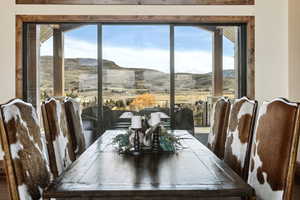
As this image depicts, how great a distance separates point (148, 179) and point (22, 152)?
671mm

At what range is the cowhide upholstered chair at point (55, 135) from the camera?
2.58m

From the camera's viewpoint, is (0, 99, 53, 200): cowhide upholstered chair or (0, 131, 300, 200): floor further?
(0, 131, 300, 200): floor

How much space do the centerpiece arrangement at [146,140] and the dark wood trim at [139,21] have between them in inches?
106

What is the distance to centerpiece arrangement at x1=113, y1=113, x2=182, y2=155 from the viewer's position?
8.37ft

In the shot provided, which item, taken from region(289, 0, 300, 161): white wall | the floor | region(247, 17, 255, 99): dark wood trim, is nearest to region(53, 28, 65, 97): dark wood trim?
the floor

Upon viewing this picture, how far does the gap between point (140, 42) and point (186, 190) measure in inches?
150

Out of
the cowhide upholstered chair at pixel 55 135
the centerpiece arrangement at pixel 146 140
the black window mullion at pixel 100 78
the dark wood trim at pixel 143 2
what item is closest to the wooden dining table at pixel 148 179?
the centerpiece arrangement at pixel 146 140

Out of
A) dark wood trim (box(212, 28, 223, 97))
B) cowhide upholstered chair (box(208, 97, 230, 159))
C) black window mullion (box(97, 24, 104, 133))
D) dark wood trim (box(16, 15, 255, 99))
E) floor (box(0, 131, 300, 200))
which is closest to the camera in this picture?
cowhide upholstered chair (box(208, 97, 230, 159))

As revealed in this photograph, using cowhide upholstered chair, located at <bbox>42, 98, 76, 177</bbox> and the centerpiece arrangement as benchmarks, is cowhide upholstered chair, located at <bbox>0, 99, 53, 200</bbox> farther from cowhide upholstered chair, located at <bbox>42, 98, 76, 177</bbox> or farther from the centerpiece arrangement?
the centerpiece arrangement

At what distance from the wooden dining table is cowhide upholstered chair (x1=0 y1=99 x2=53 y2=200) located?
0.17 metres

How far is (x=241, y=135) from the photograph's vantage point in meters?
2.52

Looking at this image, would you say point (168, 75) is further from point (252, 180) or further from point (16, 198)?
point (16, 198)

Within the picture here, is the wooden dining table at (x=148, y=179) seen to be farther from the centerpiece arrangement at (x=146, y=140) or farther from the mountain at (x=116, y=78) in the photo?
the mountain at (x=116, y=78)

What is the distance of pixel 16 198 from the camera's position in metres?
1.67
